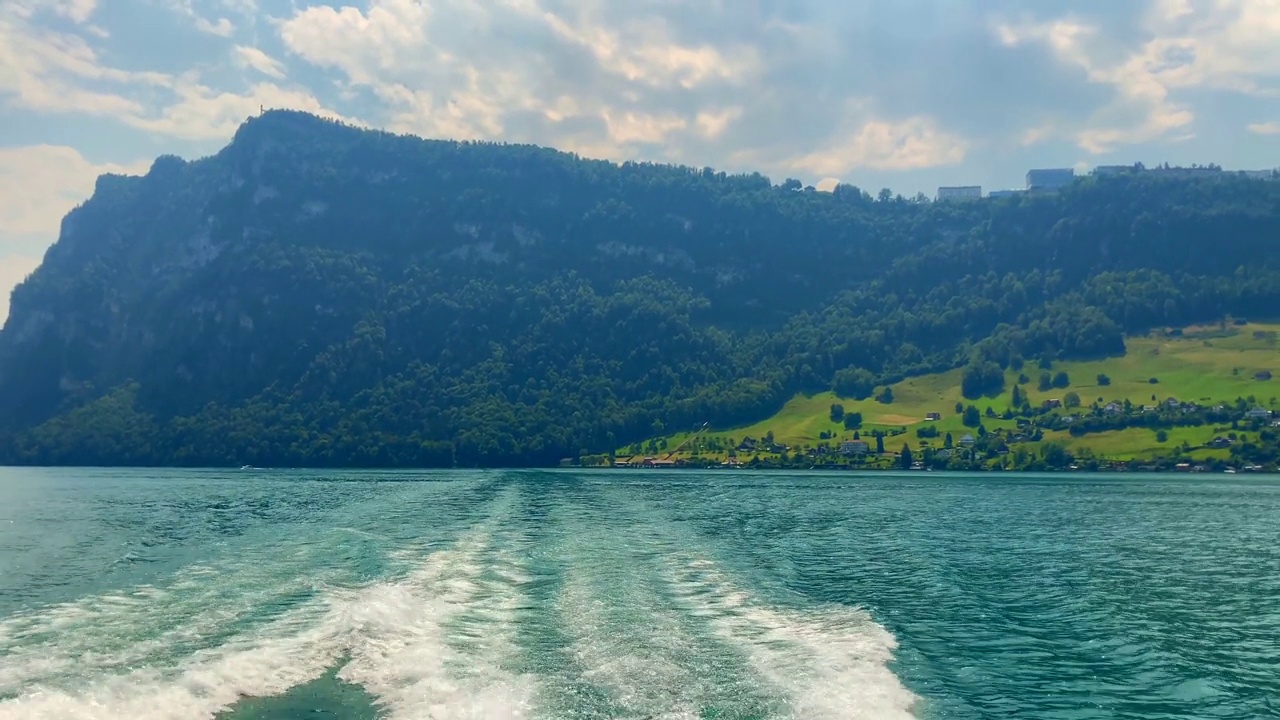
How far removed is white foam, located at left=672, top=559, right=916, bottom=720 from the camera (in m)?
25.2

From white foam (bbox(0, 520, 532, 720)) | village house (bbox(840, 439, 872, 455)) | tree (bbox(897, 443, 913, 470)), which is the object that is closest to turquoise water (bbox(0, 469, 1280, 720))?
white foam (bbox(0, 520, 532, 720))

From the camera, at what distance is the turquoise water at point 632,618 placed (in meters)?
25.4

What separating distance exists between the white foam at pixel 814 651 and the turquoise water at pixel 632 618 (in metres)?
0.13

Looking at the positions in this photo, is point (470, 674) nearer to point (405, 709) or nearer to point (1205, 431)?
point (405, 709)

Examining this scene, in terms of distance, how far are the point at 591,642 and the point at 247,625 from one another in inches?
449

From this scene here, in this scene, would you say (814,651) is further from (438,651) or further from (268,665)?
(268,665)

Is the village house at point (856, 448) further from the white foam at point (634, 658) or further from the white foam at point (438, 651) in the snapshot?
the white foam at point (634, 658)

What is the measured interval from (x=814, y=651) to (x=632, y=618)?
23.1 feet

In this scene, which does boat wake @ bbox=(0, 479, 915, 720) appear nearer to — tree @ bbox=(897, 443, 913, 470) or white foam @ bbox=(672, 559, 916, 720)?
white foam @ bbox=(672, 559, 916, 720)

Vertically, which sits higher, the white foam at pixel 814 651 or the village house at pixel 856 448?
the village house at pixel 856 448

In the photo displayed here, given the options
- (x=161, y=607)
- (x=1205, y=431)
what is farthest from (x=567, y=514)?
(x=1205, y=431)

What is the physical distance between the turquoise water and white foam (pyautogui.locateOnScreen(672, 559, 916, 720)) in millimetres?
130

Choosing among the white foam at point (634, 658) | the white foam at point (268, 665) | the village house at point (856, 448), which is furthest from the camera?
the village house at point (856, 448)

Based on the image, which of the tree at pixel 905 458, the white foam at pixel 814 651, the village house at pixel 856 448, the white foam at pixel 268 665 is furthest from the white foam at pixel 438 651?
the village house at pixel 856 448
